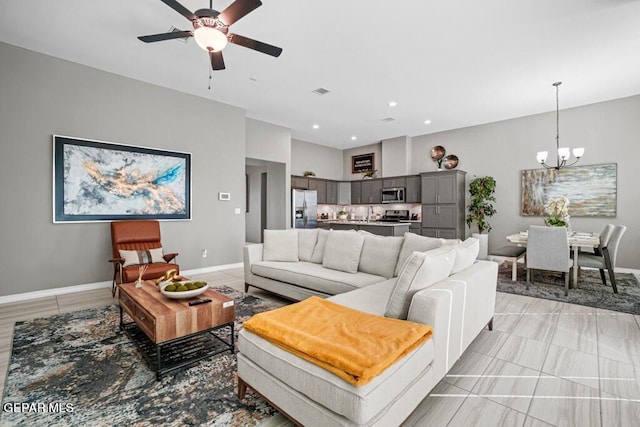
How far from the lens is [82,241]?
4180mm

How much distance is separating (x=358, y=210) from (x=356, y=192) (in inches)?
26.6

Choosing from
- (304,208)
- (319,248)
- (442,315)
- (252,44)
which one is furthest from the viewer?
(304,208)

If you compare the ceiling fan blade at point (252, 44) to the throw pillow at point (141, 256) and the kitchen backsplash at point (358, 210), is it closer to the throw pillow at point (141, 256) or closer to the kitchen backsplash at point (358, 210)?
the throw pillow at point (141, 256)

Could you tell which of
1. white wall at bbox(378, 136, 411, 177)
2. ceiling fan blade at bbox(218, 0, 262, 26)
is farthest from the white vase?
ceiling fan blade at bbox(218, 0, 262, 26)

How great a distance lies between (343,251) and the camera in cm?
354

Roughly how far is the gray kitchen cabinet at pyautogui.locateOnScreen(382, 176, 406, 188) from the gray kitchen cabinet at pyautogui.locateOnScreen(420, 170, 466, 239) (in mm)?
617

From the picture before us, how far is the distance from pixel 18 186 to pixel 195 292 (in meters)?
3.28

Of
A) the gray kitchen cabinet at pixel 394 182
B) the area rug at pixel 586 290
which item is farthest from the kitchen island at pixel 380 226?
the area rug at pixel 586 290

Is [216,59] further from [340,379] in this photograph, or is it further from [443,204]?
[443,204]

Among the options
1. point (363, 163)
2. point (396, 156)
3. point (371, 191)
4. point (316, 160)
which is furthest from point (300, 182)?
point (396, 156)

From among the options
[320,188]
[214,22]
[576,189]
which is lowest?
[576,189]

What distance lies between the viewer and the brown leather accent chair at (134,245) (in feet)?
11.8

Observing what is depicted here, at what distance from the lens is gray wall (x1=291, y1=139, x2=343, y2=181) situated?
8383 mm

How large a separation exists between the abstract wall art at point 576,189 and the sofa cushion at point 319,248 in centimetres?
487
